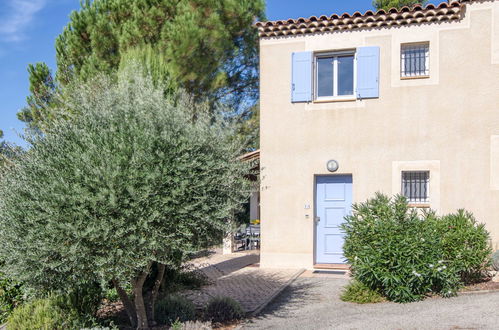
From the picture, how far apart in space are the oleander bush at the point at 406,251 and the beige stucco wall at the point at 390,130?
1.83 m

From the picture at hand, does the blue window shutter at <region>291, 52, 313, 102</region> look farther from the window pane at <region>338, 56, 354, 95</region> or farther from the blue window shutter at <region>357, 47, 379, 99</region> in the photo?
the blue window shutter at <region>357, 47, 379, 99</region>

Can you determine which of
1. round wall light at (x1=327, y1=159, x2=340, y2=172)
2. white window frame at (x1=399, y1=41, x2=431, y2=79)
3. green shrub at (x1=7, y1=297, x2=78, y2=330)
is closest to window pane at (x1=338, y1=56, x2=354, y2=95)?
white window frame at (x1=399, y1=41, x2=431, y2=79)

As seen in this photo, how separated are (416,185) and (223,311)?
17.9 ft

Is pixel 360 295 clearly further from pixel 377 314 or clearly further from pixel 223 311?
pixel 223 311

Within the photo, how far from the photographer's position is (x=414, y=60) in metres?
10.3

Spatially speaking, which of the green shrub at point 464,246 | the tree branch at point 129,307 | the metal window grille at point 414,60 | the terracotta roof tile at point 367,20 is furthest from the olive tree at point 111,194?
the metal window grille at point 414,60

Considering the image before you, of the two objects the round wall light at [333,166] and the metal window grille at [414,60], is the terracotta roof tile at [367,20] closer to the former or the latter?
the metal window grille at [414,60]

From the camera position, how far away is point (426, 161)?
9.99 m

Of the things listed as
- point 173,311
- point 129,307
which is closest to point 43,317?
point 129,307

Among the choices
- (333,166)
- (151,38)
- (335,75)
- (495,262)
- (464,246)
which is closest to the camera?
(464,246)

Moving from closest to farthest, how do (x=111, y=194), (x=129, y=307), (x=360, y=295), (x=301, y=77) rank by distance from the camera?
1. (x=111, y=194)
2. (x=129, y=307)
3. (x=360, y=295)
4. (x=301, y=77)

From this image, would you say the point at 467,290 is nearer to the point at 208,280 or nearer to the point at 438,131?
the point at 438,131

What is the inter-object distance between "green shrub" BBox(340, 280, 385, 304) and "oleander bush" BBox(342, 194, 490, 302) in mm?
82

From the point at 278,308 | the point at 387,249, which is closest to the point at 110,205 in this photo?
the point at 278,308
